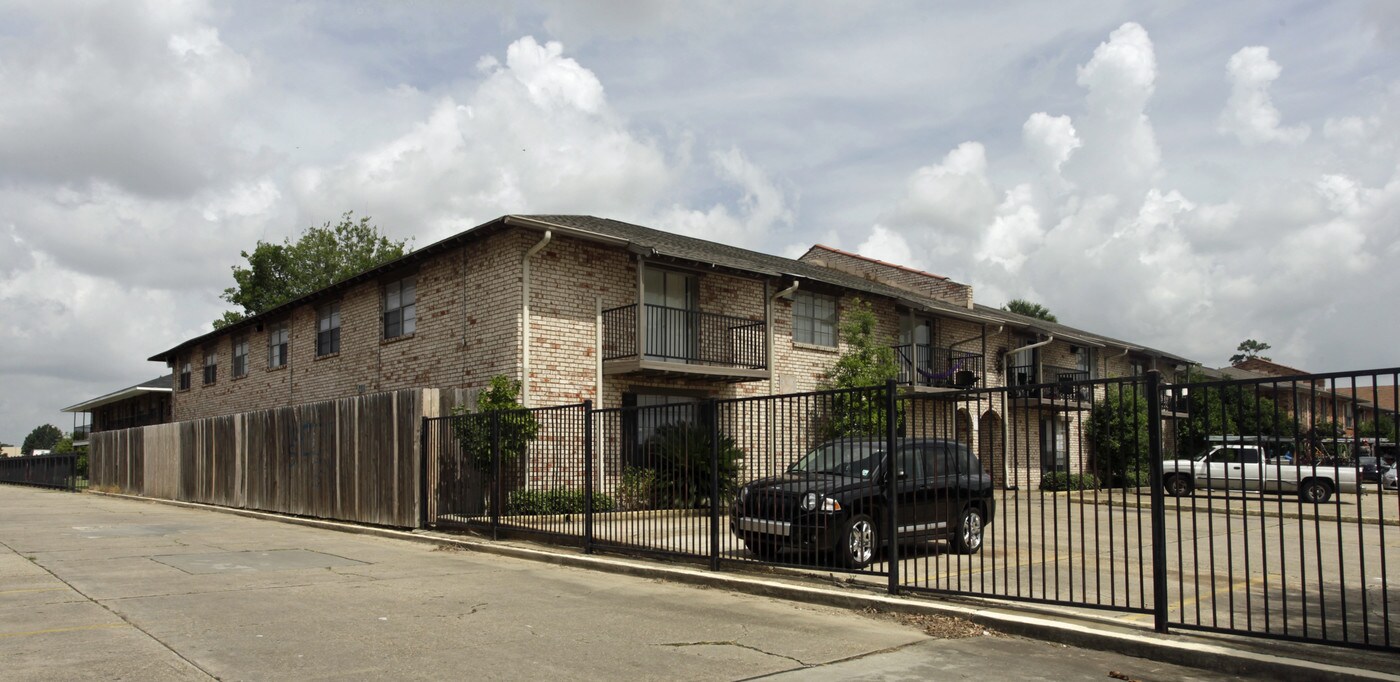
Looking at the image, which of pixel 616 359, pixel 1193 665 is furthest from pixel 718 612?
pixel 616 359

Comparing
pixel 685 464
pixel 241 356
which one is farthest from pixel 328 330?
pixel 685 464

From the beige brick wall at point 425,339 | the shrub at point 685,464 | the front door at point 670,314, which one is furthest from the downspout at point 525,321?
the shrub at point 685,464

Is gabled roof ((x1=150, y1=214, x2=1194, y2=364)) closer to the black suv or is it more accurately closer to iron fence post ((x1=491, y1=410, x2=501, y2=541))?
iron fence post ((x1=491, y1=410, x2=501, y2=541))

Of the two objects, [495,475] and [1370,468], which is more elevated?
[1370,468]

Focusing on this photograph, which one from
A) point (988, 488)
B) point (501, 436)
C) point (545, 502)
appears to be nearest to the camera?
point (988, 488)

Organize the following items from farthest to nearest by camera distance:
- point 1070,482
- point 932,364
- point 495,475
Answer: point 932,364 < point 495,475 < point 1070,482

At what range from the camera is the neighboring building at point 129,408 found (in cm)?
4150

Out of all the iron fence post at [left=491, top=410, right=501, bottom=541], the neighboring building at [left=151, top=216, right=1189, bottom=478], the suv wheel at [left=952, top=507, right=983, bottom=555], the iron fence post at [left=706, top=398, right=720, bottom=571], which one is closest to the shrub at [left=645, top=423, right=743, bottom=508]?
the iron fence post at [left=706, top=398, right=720, bottom=571]

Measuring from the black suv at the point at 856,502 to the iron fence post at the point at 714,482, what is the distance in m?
0.20

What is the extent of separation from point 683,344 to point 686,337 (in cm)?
18

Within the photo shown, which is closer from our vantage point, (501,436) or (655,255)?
(501,436)

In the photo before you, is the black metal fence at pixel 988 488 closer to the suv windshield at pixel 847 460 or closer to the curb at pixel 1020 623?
the suv windshield at pixel 847 460

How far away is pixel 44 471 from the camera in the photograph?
4162 centimetres

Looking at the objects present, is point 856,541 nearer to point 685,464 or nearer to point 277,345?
point 685,464
